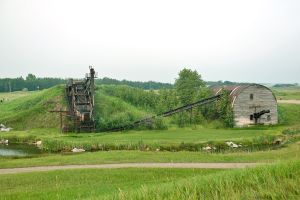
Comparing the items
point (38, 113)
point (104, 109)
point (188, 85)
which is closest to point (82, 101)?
point (104, 109)

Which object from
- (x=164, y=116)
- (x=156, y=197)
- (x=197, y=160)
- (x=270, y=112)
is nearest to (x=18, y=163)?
(x=197, y=160)

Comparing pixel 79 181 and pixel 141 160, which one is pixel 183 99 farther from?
pixel 79 181

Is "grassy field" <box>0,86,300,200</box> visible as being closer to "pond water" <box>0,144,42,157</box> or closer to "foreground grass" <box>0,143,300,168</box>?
"foreground grass" <box>0,143,300,168</box>

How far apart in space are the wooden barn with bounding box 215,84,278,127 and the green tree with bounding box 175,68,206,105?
9.92 meters

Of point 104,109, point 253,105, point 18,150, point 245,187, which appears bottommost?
point 18,150

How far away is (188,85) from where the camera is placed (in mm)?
81562

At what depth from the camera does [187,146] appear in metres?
46.9

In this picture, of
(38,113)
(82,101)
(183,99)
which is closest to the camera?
(82,101)

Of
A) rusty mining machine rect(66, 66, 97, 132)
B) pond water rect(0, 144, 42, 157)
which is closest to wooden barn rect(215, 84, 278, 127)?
rusty mining machine rect(66, 66, 97, 132)

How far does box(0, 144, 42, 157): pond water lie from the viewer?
151 ft

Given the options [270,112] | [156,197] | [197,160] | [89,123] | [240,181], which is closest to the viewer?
[156,197]

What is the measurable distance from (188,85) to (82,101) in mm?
20984

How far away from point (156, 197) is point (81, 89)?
67.6 m

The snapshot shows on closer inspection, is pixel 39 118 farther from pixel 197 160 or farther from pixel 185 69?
pixel 197 160
